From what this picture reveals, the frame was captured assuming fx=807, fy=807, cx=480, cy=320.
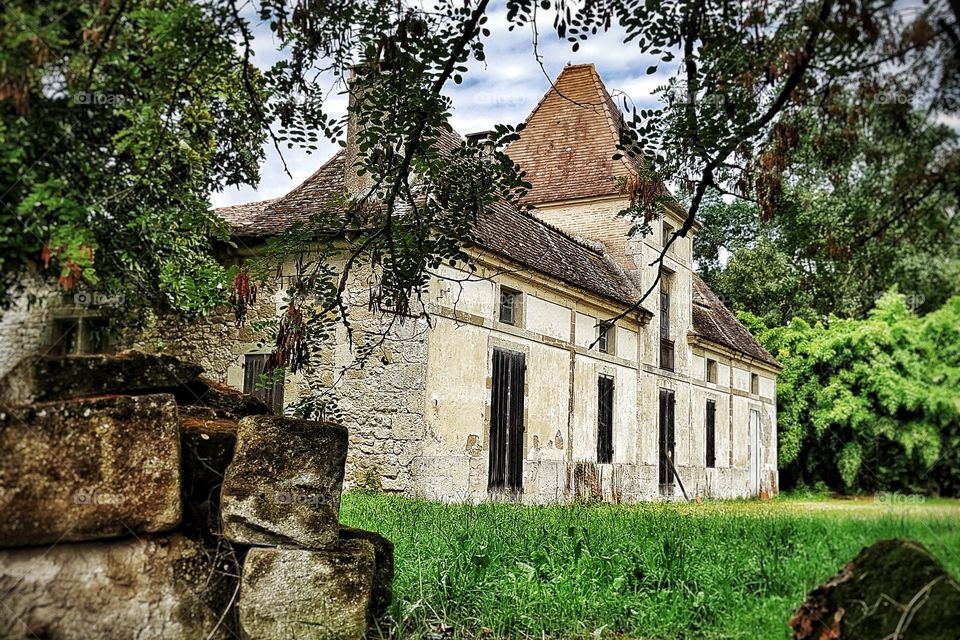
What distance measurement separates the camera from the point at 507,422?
561 inches

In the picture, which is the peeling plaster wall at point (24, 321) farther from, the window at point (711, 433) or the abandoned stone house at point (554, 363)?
the window at point (711, 433)

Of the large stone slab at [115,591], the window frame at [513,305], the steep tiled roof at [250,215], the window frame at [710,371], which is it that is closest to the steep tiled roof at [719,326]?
the window frame at [710,371]

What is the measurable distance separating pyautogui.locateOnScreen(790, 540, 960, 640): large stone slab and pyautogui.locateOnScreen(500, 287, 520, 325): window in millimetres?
11214

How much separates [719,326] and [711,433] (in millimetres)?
3248

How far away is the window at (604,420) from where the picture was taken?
1731 cm

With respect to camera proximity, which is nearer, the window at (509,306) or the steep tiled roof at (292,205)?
the steep tiled roof at (292,205)

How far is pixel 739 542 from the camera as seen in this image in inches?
218

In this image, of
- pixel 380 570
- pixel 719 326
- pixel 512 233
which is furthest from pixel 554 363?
pixel 380 570

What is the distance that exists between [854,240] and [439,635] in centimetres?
290

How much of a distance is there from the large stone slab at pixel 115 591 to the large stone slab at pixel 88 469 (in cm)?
9

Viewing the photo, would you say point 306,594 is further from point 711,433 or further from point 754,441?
point 754,441

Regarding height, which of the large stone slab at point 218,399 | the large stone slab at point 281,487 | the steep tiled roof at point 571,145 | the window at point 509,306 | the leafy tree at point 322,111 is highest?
the steep tiled roof at point 571,145

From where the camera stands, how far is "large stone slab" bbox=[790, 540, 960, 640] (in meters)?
2.89

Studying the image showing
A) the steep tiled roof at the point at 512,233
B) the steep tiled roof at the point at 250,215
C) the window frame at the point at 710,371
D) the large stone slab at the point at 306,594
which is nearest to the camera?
the large stone slab at the point at 306,594
